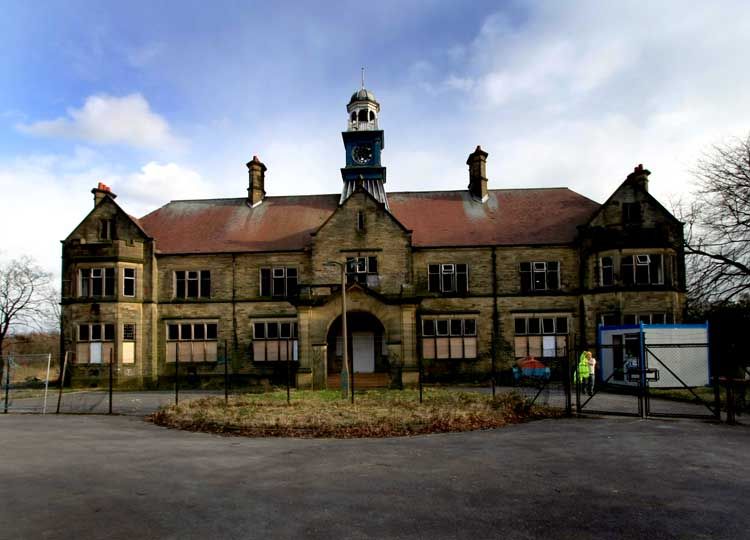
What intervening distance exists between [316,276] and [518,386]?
12286 millimetres

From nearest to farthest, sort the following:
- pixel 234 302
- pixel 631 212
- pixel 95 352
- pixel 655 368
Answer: pixel 655 368, pixel 631 212, pixel 95 352, pixel 234 302

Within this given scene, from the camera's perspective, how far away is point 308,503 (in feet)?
25.9

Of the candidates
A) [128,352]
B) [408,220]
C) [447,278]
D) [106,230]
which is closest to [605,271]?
[447,278]

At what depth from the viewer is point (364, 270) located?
31.5m

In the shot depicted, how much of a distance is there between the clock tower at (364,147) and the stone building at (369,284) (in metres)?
5.26

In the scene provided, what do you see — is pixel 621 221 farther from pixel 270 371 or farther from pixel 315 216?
pixel 270 371

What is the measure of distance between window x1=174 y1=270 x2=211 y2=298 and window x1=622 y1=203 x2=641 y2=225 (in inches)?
925

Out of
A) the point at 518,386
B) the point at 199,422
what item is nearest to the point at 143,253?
the point at 199,422

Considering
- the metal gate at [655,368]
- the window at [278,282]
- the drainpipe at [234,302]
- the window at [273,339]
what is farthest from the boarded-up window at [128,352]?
the metal gate at [655,368]

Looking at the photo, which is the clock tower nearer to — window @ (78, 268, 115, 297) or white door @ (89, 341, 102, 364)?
window @ (78, 268, 115, 297)

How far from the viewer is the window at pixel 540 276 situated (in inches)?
1246

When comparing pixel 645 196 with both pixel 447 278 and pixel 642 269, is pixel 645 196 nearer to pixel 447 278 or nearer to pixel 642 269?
pixel 642 269

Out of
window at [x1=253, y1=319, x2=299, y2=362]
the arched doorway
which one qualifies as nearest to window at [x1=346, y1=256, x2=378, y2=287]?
the arched doorway

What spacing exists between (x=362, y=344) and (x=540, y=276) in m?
10.8
